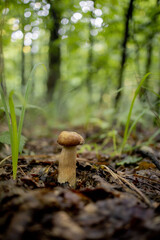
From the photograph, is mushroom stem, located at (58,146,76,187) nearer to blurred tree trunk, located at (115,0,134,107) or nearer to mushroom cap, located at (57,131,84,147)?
mushroom cap, located at (57,131,84,147)

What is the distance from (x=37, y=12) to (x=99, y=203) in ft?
13.0

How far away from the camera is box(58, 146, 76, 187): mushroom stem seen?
1.59 m

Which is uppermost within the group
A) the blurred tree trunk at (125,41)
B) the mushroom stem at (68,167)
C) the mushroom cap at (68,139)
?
the blurred tree trunk at (125,41)

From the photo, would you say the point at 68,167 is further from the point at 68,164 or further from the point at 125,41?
the point at 125,41

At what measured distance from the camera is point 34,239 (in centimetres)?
82

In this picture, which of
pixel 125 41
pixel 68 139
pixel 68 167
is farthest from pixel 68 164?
pixel 125 41

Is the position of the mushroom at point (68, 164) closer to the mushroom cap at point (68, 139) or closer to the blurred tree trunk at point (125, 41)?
the mushroom cap at point (68, 139)

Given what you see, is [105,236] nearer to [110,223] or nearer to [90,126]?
[110,223]

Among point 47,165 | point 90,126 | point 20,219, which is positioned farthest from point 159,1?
point 90,126

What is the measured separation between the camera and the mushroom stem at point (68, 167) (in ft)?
5.22

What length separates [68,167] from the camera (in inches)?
63.2

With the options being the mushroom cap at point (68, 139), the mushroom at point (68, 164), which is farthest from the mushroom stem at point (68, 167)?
→ the mushroom cap at point (68, 139)

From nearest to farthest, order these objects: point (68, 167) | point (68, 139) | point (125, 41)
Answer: point (68, 139), point (68, 167), point (125, 41)

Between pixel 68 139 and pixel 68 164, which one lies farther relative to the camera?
pixel 68 164
